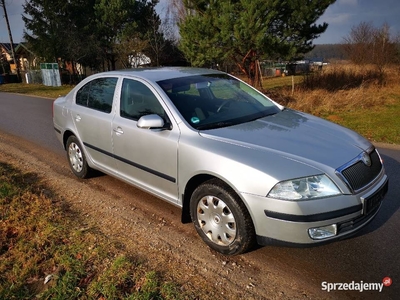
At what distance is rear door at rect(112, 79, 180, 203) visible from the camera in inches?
133

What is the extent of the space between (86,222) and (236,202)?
189 cm

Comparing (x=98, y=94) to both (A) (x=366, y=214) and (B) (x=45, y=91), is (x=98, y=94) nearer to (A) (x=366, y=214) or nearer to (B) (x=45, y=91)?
(A) (x=366, y=214)

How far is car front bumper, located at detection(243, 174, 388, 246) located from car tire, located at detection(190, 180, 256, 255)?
11 centimetres

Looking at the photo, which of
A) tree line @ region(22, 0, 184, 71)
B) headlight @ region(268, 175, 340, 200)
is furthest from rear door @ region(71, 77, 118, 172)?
tree line @ region(22, 0, 184, 71)

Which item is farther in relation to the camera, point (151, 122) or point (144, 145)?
point (144, 145)

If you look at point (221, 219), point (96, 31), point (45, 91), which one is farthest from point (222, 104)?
point (96, 31)

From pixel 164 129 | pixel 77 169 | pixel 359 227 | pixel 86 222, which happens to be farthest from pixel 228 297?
pixel 77 169

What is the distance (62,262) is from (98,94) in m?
2.36

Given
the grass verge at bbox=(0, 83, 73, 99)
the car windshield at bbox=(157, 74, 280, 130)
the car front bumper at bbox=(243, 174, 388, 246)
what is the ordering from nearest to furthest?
the car front bumper at bbox=(243, 174, 388, 246), the car windshield at bbox=(157, 74, 280, 130), the grass verge at bbox=(0, 83, 73, 99)

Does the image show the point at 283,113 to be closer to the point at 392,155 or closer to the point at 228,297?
the point at 228,297

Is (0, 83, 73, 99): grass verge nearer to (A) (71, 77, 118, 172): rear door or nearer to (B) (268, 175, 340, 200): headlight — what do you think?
(A) (71, 77, 118, 172): rear door

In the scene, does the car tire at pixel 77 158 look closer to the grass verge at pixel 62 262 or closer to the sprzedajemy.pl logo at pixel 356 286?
the grass verge at pixel 62 262

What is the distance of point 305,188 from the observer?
2592 mm

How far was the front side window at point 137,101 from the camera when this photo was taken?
12.0 ft
